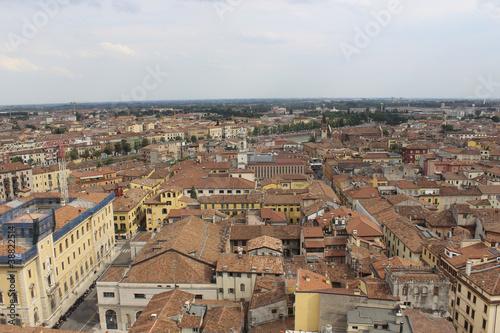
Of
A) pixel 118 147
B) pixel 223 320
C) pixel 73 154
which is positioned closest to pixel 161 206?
pixel 223 320

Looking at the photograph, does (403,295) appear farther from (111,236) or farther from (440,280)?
(111,236)

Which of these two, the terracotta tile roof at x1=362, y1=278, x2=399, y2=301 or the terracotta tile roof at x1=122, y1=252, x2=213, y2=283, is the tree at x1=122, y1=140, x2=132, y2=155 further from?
the terracotta tile roof at x1=362, y1=278, x2=399, y2=301

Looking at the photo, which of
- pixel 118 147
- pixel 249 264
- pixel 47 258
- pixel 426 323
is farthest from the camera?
pixel 118 147

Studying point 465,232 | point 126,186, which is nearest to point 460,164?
point 465,232

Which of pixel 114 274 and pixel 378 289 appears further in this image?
pixel 114 274

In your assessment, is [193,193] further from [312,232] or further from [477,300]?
[477,300]

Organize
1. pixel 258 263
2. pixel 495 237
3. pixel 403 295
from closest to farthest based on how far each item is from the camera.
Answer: pixel 403 295 < pixel 258 263 < pixel 495 237
